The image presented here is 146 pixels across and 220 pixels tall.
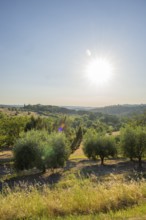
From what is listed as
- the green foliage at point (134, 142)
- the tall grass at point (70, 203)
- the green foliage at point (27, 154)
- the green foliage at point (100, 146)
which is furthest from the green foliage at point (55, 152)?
the tall grass at point (70, 203)

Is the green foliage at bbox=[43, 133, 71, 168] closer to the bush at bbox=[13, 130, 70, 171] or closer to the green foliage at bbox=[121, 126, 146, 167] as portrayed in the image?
the bush at bbox=[13, 130, 70, 171]

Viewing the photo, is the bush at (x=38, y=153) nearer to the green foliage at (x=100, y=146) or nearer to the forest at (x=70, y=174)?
the forest at (x=70, y=174)

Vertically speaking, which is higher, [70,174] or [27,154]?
[27,154]

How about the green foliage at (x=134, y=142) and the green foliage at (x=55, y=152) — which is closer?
the green foliage at (x=55, y=152)

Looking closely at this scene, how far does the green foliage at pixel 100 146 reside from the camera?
Answer: 1314 inches

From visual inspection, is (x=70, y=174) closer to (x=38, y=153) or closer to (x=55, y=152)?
(x=55, y=152)

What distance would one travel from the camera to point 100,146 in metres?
33.4

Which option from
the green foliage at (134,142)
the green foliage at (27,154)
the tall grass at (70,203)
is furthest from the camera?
the green foliage at (134,142)

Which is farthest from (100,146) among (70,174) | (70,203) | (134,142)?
(70,203)

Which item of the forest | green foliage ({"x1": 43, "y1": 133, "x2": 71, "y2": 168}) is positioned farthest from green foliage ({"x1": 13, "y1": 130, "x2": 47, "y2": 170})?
green foliage ({"x1": 43, "y1": 133, "x2": 71, "y2": 168})

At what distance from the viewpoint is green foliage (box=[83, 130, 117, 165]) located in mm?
33375

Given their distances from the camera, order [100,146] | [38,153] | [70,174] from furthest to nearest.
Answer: [100,146] → [38,153] → [70,174]

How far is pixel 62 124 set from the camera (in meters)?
48.9

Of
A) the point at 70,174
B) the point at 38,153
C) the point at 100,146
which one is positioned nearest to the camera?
the point at 70,174
